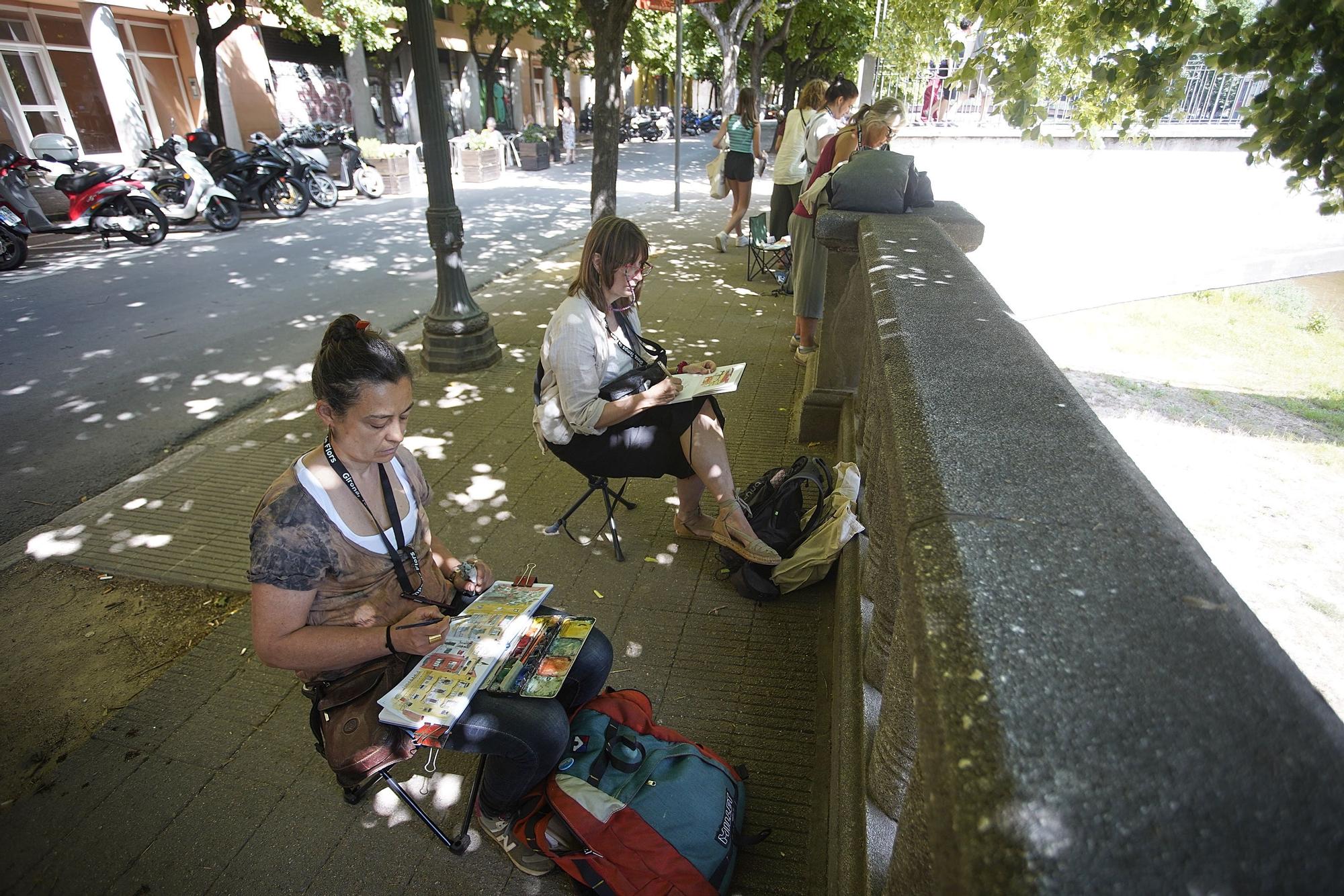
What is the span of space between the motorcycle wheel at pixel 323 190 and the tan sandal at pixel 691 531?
13210 millimetres

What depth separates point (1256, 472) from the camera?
22.7 feet

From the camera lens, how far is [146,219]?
1070 cm

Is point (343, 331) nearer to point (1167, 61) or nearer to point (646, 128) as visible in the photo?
point (1167, 61)

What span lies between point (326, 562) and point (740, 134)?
962 cm

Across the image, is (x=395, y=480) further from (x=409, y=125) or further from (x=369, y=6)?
(x=409, y=125)

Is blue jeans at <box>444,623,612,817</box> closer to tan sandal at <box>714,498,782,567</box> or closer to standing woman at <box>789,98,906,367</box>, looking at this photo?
tan sandal at <box>714,498,782,567</box>

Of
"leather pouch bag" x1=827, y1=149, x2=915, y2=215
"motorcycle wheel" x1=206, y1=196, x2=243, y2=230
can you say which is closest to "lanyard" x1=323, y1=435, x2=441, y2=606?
"leather pouch bag" x1=827, y1=149, x2=915, y2=215

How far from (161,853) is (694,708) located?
176cm

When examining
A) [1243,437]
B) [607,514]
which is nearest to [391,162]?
[607,514]

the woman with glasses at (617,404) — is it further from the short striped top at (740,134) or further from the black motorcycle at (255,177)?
the black motorcycle at (255,177)

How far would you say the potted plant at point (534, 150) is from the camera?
66.9 ft

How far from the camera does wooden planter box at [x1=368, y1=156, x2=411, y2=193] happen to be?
51.1 feet

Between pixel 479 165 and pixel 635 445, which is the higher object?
pixel 635 445

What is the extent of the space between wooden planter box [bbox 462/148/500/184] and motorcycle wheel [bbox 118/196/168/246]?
756 cm
